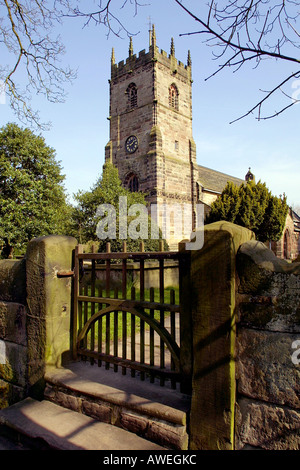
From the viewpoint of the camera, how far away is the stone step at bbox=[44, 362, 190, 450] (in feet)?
7.00

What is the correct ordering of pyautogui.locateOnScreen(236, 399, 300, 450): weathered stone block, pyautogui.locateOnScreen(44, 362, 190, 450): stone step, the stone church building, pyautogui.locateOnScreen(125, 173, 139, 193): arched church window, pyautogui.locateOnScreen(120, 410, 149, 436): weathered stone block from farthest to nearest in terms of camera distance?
pyautogui.locateOnScreen(125, 173, 139, 193): arched church window → the stone church building → pyautogui.locateOnScreen(120, 410, 149, 436): weathered stone block → pyautogui.locateOnScreen(44, 362, 190, 450): stone step → pyautogui.locateOnScreen(236, 399, 300, 450): weathered stone block

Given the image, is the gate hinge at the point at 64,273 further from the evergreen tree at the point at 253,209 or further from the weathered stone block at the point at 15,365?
the evergreen tree at the point at 253,209

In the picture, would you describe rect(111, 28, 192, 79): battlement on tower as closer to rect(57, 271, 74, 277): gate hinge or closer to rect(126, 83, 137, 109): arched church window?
rect(126, 83, 137, 109): arched church window

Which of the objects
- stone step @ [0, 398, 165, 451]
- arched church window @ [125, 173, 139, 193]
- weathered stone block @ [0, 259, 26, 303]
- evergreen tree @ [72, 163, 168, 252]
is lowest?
stone step @ [0, 398, 165, 451]

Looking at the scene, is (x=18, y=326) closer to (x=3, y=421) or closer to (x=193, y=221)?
(x=3, y=421)

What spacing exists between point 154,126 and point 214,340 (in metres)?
22.8

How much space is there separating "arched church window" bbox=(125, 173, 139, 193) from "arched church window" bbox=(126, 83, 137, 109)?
232 inches

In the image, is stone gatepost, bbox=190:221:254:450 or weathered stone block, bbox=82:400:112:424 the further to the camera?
weathered stone block, bbox=82:400:112:424

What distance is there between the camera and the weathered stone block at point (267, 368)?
6.07ft

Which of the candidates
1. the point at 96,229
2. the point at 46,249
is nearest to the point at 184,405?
the point at 46,249

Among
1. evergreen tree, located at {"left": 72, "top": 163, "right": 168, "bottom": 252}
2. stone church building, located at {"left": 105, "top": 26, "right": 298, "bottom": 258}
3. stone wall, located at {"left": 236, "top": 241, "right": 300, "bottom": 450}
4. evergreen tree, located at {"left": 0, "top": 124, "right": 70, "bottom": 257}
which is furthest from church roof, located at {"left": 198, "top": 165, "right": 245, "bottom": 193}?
stone wall, located at {"left": 236, "top": 241, "right": 300, "bottom": 450}

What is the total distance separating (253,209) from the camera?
21.3 m
